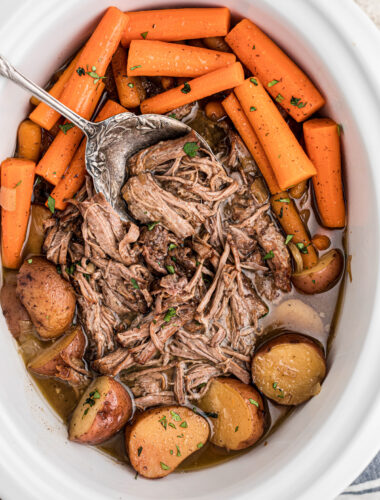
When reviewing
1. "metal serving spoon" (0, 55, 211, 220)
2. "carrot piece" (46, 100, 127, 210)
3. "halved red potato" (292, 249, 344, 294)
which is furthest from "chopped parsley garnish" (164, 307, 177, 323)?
"carrot piece" (46, 100, 127, 210)

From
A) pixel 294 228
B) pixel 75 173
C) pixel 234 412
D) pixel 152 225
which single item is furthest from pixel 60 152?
pixel 234 412

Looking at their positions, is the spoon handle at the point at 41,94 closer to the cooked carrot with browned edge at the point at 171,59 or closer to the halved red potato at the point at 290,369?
the cooked carrot with browned edge at the point at 171,59

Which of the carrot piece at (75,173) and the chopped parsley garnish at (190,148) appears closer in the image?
the chopped parsley garnish at (190,148)

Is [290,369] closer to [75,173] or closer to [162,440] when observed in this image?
[162,440]

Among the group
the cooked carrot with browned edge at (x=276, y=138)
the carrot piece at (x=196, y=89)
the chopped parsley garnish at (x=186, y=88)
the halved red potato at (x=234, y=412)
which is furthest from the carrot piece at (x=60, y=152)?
the halved red potato at (x=234, y=412)

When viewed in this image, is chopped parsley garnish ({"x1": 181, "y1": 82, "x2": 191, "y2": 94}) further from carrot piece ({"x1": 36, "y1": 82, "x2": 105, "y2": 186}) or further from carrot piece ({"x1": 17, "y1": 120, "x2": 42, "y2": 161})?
carrot piece ({"x1": 17, "y1": 120, "x2": 42, "y2": 161})

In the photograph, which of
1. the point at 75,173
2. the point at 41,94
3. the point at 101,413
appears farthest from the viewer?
the point at 75,173
